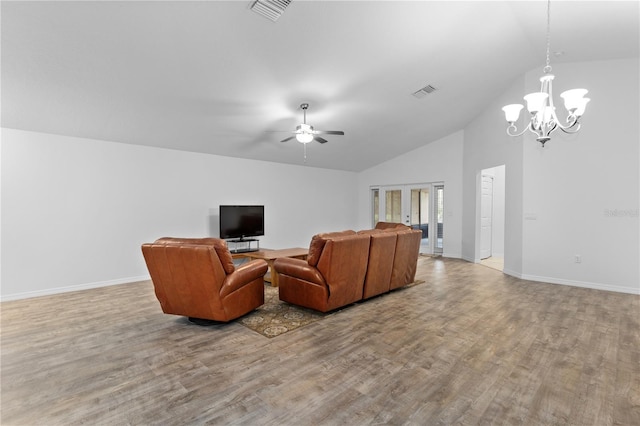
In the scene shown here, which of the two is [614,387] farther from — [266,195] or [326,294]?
[266,195]

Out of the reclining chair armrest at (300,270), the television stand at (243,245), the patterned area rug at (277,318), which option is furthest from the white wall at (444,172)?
the reclining chair armrest at (300,270)

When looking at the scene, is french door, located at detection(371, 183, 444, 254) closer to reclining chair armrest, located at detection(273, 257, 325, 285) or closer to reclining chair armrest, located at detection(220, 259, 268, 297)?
reclining chair armrest, located at detection(273, 257, 325, 285)

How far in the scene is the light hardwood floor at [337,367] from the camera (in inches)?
75.7

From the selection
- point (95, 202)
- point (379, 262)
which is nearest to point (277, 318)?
point (379, 262)

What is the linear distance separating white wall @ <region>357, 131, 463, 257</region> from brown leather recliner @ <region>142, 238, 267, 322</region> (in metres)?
6.26

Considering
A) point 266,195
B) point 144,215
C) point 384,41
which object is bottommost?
point 144,215

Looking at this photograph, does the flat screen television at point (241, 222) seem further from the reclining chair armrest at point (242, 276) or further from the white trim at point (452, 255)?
the white trim at point (452, 255)

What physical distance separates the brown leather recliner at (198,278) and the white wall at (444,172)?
6.26m

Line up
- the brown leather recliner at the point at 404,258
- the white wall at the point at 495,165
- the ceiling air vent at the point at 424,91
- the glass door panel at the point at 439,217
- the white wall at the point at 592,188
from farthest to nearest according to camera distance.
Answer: the glass door panel at the point at 439,217 < the white wall at the point at 495,165 < the ceiling air vent at the point at 424,91 < the white wall at the point at 592,188 < the brown leather recliner at the point at 404,258

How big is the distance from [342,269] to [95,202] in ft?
13.9

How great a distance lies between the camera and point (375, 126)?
644cm

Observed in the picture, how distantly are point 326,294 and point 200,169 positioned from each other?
405cm

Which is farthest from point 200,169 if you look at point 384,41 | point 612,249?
point 612,249

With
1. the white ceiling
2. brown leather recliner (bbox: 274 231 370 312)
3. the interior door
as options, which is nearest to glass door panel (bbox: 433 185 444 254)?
the interior door
